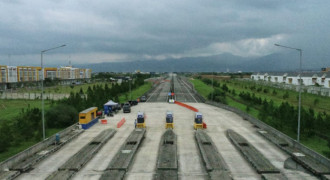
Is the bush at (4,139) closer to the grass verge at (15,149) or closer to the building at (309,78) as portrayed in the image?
the grass verge at (15,149)

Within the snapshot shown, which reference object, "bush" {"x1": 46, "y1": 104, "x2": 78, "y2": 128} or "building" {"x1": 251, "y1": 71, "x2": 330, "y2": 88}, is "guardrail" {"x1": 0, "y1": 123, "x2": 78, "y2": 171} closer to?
"bush" {"x1": 46, "y1": 104, "x2": 78, "y2": 128}

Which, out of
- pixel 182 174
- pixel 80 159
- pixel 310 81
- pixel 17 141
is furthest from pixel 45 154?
pixel 310 81

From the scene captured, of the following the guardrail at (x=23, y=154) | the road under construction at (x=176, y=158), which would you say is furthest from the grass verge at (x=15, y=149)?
the road under construction at (x=176, y=158)

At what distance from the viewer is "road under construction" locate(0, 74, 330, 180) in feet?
61.1

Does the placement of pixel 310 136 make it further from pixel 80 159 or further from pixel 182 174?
pixel 80 159

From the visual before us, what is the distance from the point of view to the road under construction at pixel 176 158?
733 inches

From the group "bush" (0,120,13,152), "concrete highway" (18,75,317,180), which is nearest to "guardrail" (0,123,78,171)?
"concrete highway" (18,75,317,180)

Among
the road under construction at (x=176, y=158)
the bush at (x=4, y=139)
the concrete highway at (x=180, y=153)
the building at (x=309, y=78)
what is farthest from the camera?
the building at (x=309, y=78)

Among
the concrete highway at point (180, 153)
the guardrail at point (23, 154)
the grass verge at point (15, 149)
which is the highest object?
the guardrail at point (23, 154)

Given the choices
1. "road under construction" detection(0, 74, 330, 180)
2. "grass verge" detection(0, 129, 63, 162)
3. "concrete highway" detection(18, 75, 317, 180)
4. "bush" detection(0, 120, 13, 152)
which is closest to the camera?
"road under construction" detection(0, 74, 330, 180)

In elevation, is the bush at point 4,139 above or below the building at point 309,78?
below

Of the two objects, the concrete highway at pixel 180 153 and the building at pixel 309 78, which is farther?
the building at pixel 309 78

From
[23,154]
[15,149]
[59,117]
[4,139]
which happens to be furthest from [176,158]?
[59,117]

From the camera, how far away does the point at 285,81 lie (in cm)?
12862
